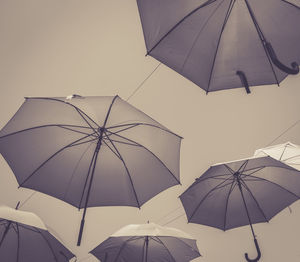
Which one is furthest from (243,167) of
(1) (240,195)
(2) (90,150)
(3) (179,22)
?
(3) (179,22)

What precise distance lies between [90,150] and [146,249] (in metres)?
1.67

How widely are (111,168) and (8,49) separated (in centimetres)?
274

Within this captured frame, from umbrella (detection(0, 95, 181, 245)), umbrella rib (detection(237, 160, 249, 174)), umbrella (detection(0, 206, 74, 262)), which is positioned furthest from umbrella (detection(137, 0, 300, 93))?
umbrella (detection(0, 206, 74, 262))

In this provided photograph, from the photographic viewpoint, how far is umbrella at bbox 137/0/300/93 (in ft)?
7.14

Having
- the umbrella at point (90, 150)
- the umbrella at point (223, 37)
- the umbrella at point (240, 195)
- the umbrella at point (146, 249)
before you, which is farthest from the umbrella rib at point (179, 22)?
the umbrella at point (146, 249)

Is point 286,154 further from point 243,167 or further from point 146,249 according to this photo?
point 146,249

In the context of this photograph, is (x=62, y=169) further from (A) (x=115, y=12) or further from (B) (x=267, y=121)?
(B) (x=267, y=121)

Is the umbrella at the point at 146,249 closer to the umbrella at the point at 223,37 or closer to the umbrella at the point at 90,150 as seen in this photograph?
the umbrella at the point at 90,150

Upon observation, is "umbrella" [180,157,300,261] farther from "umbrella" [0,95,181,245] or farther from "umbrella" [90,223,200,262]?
"umbrella" [0,95,181,245]

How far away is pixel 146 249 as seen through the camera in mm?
4059

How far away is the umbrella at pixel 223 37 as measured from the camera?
218cm

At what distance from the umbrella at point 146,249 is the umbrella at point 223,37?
7.33 feet

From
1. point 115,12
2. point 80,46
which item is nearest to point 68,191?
point 80,46

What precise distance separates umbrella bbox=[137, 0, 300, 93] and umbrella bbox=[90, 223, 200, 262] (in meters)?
2.23
